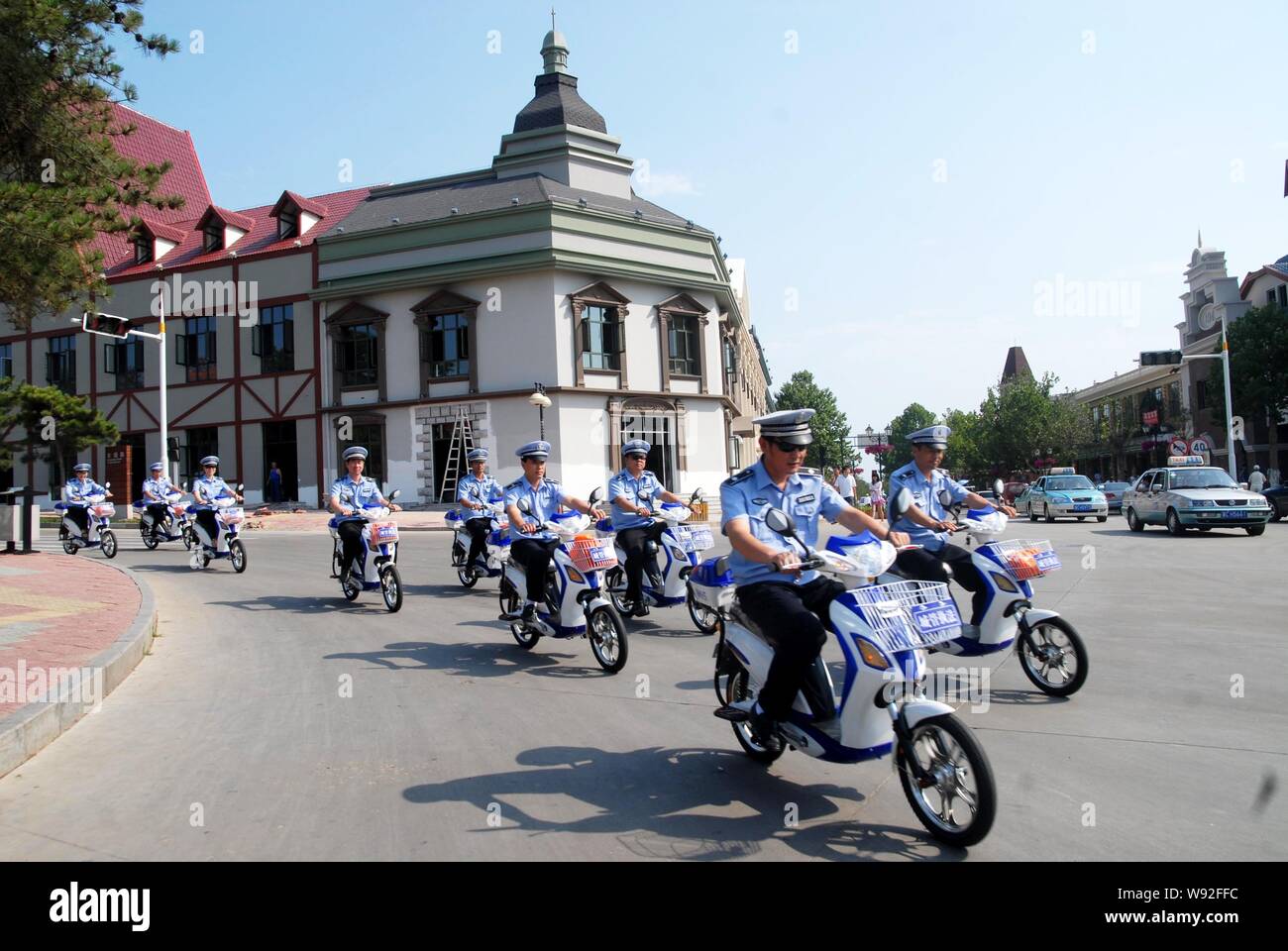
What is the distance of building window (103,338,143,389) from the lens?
3853 centimetres

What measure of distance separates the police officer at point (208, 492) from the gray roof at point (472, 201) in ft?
62.4

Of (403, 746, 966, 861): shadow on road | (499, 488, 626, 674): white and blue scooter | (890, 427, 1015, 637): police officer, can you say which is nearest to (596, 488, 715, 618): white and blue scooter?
(499, 488, 626, 674): white and blue scooter

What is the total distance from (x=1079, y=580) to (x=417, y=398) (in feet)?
83.8

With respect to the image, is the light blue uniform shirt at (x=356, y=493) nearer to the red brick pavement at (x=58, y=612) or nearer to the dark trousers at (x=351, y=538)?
the dark trousers at (x=351, y=538)

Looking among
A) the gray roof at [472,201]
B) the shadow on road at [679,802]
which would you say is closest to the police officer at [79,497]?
the gray roof at [472,201]

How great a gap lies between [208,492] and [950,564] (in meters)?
13.1

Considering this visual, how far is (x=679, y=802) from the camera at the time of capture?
14.9 ft

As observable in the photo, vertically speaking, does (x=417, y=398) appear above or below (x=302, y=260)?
below

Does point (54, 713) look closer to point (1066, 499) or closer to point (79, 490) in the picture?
point (79, 490)

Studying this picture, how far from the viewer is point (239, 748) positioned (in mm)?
5684

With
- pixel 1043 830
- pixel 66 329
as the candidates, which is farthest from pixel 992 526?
pixel 66 329

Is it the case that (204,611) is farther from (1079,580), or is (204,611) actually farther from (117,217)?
(1079,580)

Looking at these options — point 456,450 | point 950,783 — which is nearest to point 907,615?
point 950,783

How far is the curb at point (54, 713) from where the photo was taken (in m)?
5.39
